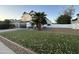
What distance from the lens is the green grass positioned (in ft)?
13.0

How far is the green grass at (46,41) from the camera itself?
396 cm

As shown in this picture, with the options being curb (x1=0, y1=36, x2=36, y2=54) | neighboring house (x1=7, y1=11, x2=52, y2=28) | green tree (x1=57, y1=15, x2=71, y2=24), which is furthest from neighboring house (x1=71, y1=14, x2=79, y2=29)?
curb (x1=0, y1=36, x2=36, y2=54)

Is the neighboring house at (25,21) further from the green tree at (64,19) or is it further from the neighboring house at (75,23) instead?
the neighboring house at (75,23)

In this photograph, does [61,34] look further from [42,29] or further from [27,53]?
[27,53]

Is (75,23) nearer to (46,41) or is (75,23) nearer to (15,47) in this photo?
(46,41)

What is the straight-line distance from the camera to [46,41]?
4023 mm

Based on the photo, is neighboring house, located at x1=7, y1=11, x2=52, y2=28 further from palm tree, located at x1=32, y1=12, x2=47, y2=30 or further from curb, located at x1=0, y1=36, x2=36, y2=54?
curb, located at x1=0, y1=36, x2=36, y2=54

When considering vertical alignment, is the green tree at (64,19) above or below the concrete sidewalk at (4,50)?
above

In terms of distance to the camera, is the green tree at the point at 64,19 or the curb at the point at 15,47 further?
the green tree at the point at 64,19

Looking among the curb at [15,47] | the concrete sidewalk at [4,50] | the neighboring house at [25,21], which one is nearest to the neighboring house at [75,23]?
the neighboring house at [25,21]

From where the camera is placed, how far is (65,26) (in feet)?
13.4

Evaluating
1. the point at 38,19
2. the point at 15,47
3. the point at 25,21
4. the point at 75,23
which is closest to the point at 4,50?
the point at 15,47
